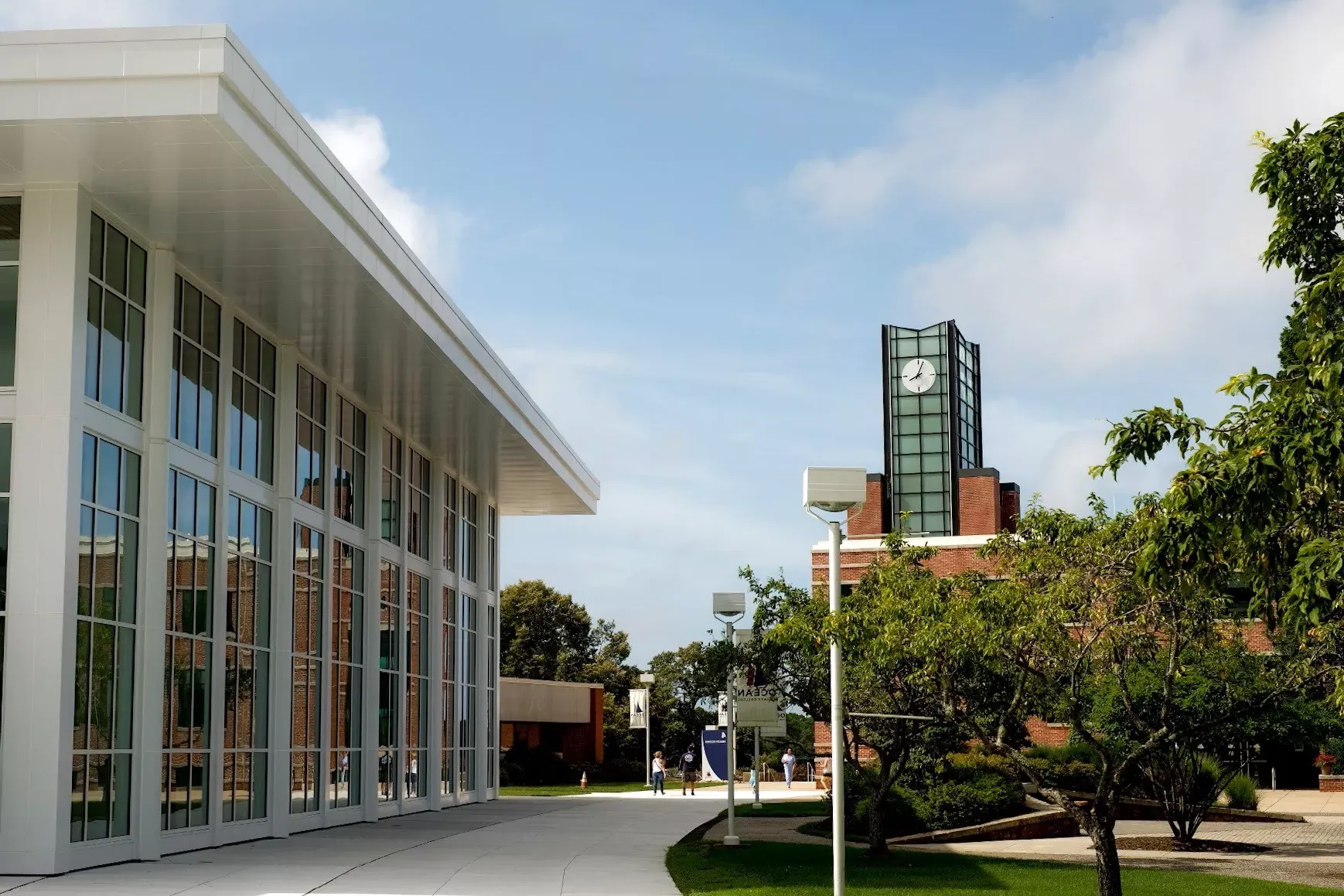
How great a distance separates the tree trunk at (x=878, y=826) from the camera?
935 inches

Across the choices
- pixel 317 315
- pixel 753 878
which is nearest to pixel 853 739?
pixel 753 878

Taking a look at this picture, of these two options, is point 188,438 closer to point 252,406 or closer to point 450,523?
point 252,406

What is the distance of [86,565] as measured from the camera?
18.5 meters

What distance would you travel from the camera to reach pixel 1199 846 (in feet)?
90.5

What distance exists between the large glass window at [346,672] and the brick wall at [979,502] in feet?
121

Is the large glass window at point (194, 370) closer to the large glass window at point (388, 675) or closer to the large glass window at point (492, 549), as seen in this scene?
the large glass window at point (388, 675)

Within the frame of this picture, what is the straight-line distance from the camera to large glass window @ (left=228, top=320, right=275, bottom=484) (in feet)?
A: 78.3

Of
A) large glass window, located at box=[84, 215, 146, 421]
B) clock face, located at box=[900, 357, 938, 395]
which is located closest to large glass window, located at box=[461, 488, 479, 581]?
large glass window, located at box=[84, 215, 146, 421]

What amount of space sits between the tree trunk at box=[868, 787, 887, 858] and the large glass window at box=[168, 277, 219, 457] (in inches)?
471

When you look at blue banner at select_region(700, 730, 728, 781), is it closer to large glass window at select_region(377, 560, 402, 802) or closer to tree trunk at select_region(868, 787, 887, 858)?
large glass window at select_region(377, 560, 402, 802)

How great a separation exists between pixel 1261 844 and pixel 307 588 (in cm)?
1869

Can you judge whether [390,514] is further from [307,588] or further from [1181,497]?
[1181,497]

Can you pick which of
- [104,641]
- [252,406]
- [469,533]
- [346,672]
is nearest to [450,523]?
[469,533]

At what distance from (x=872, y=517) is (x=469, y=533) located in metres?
26.5
